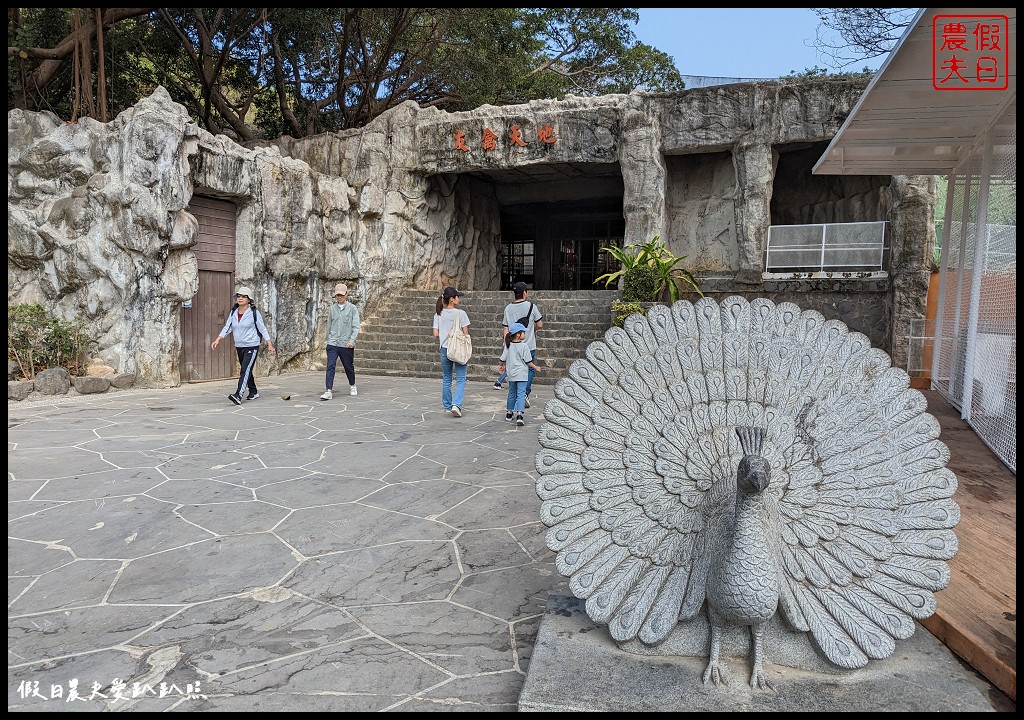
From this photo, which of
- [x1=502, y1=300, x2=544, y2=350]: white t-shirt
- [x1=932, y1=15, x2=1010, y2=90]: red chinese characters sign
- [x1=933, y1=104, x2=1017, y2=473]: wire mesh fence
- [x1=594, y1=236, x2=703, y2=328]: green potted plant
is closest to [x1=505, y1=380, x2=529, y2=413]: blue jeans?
[x1=502, y1=300, x2=544, y2=350]: white t-shirt

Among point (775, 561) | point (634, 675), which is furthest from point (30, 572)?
point (775, 561)

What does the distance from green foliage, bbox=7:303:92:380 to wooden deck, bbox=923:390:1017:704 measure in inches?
404

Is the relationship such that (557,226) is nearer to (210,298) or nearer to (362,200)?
(362,200)

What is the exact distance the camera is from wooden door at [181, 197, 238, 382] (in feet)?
34.2

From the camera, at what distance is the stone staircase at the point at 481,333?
11641 millimetres

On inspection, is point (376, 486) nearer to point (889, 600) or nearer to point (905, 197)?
point (889, 600)

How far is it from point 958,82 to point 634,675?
4.58m

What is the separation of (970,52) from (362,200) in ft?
39.8

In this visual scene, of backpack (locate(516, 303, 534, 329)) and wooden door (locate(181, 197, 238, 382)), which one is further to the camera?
wooden door (locate(181, 197, 238, 382))

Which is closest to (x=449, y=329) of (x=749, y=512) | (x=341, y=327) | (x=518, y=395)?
(x=518, y=395)

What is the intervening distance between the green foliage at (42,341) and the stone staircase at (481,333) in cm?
466

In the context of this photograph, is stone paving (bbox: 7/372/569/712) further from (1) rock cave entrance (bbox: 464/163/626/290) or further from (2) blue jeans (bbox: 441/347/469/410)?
(1) rock cave entrance (bbox: 464/163/626/290)

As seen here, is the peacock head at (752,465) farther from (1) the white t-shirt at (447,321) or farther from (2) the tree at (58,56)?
(2) the tree at (58,56)

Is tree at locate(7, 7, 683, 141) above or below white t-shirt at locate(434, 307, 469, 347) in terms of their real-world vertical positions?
above
